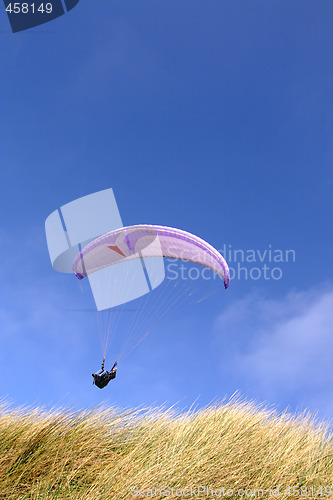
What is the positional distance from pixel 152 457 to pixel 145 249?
929 cm

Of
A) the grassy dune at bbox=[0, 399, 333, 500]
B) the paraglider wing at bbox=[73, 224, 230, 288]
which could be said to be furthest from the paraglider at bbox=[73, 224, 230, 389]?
the grassy dune at bbox=[0, 399, 333, 500]

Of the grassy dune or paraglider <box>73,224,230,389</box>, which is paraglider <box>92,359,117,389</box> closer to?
paraglider <box>73,224,230,389</box>

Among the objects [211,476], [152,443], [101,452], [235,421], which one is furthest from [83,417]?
[235,421]

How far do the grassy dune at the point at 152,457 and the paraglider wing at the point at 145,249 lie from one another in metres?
5.93

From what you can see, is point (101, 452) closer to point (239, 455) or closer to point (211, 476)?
point (211, 476)

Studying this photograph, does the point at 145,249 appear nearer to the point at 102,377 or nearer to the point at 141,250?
the point at 141,250

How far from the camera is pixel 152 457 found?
602 centimetres

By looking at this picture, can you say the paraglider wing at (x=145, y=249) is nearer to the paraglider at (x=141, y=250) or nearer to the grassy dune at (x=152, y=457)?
the paraglider at (x=141, y=250)

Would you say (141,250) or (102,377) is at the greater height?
(141,250)

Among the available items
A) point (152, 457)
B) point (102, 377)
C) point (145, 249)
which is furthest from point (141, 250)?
point (152, 457)

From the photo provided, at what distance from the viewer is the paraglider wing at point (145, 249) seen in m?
12.3

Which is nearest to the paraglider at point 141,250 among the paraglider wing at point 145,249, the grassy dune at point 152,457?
the paraglider wing at point 145,249

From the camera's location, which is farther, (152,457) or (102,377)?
(102,377)

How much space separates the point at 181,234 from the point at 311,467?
775cm
